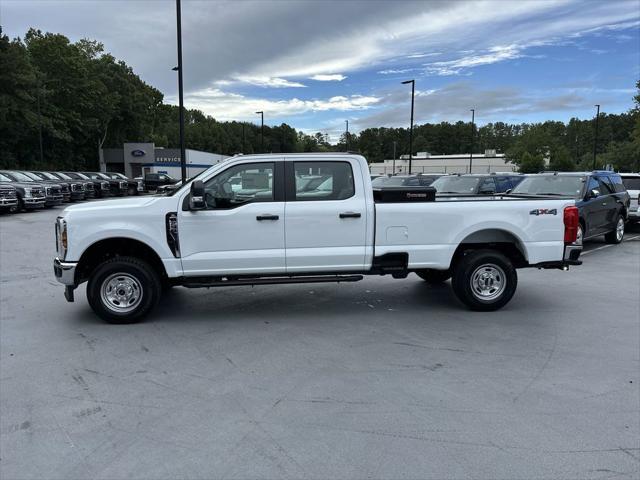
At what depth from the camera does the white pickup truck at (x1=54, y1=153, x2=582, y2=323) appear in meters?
5.98

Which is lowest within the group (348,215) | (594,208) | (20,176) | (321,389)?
(321,389)

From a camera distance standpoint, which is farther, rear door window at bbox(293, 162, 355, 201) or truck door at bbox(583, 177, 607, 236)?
truck door at bbox(583, 177, 607, 236)

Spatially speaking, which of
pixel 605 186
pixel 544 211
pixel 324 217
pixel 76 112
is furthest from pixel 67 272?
pixel 76 112

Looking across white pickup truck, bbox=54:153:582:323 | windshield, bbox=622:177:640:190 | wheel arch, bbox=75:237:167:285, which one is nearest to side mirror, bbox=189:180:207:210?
white pickup truck, bbox=54:153:582:323

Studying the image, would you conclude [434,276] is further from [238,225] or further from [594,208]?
[594,208]

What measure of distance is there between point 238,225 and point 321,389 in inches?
99.4

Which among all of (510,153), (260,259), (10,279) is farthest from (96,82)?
(510,153)

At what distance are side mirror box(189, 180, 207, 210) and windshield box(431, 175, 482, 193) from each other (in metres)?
11.5

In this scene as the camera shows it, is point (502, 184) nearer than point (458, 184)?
No

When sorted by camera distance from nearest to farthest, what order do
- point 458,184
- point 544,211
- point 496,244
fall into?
point 544,211, point 496,244, point 458,184

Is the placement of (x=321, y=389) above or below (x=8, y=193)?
below

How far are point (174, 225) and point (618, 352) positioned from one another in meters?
5.09

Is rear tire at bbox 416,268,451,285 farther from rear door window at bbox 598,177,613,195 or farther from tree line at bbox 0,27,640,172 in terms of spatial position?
tree line at bbox 0,27,640,172

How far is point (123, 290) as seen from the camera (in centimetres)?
609
